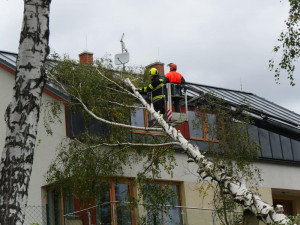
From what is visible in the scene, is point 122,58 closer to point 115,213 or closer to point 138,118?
point 138,118

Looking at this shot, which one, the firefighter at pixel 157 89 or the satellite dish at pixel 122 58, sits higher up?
the satellite dish at pixel 122 58

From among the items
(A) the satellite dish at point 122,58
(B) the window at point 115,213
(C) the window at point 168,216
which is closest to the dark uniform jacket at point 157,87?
(A) the satellite dish at point 122,58

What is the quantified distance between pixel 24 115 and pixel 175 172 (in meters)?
15.4

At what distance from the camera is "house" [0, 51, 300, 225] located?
18906 millimetres

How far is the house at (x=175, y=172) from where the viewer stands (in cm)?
1891

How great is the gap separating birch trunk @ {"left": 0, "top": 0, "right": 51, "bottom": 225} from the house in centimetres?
995

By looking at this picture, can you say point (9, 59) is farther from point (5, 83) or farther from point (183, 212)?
point (183, 212)

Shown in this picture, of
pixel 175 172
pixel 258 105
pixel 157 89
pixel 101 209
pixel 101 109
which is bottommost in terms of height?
pixel 101 209

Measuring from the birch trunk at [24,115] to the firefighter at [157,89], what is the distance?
994 centimetres

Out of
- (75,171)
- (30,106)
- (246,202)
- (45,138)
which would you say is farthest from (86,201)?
(30,106)

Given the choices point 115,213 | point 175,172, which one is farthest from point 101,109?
point 175,172

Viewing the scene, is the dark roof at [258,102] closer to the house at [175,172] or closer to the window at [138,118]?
the house at [175,172]

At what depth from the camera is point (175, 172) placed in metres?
23.0

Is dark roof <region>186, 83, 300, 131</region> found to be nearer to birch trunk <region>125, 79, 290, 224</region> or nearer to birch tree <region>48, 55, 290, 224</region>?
birch tree <region>48, 55, 290, 224</region>
